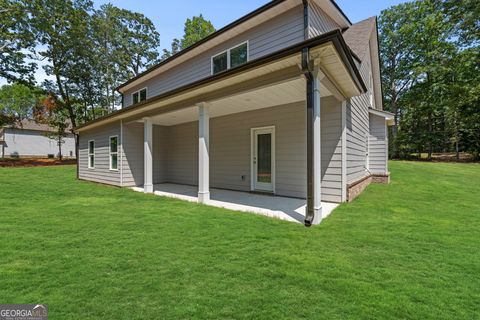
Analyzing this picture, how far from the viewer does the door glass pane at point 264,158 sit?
717 cm

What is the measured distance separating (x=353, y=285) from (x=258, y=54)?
6.45 meters

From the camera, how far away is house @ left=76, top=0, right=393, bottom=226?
13.8 ft

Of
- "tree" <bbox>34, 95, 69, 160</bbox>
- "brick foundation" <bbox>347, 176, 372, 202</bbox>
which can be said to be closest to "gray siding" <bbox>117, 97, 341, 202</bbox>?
"brick foundation" <bbox>347, 176, 372, 202</bbox>

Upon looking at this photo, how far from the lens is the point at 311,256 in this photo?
114 inches

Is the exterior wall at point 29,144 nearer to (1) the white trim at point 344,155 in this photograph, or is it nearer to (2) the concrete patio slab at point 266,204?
(2) the concrete patio slab at point 266,204

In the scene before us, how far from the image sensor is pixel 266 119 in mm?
7145

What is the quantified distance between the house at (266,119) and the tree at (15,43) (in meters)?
11.7

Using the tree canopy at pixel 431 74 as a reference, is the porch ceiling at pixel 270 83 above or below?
below

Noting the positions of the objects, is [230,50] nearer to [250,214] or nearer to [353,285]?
[250,214]

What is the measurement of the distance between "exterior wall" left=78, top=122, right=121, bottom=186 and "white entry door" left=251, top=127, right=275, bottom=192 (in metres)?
5.46

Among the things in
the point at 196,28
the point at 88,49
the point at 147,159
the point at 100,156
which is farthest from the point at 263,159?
the point at 88,49

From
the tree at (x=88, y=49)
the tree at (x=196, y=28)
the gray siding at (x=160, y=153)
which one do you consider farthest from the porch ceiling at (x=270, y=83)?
the tree at (x=88, y=49)

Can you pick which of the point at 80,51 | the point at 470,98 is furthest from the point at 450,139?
the point at 80,51

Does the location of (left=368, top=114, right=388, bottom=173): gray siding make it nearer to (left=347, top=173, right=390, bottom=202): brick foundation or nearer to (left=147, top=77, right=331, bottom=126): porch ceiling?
(left=347, top=173, right=390, bottom=202): brick foundation
